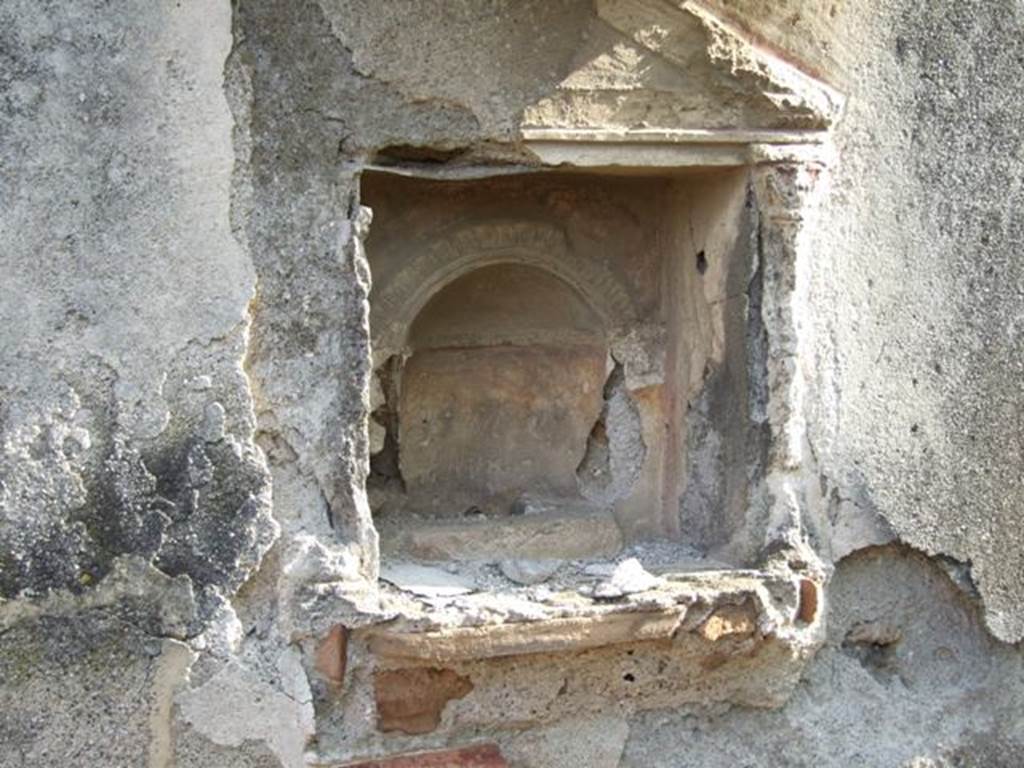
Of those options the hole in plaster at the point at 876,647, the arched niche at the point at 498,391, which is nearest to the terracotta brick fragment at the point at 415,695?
the arched niche at the point at 498,391

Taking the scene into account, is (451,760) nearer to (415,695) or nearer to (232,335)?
(415,695)

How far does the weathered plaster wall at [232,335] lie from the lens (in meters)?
2.33

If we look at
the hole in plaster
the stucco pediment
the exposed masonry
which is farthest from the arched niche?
the hole in plaster

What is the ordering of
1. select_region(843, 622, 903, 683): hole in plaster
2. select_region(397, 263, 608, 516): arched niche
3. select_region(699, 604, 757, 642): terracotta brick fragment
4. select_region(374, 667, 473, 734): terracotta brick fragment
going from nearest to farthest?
select_region(374, 667, 473, 734): terracotta brick fragment < select_region(699, 604, 757, 642): terracotta brick fragment < select_region(843, 622, 903, 683): hole in plaster < select_region(397, 263, 608, 516): arched niche

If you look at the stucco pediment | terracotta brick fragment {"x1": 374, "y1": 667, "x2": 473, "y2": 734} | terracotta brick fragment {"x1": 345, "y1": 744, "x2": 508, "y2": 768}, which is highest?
the stucco pediment

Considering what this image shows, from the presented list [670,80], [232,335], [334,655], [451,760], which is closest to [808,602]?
[451,760]

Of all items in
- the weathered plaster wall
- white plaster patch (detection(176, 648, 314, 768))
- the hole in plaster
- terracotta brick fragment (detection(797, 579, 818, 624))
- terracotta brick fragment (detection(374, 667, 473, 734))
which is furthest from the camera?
the hole in plaster

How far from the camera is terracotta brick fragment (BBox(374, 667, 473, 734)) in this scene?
2.57m

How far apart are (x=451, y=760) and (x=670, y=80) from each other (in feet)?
5.54

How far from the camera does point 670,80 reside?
8.76ft

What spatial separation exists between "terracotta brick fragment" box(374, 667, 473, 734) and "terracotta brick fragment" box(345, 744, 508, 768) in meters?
0.07

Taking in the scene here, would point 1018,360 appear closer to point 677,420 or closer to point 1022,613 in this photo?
point 1022,613

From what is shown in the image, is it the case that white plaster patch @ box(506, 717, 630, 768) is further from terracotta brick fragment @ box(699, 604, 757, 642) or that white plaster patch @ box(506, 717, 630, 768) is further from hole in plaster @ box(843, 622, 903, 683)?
hole in plaster @ box(843, 622, 903, 683)

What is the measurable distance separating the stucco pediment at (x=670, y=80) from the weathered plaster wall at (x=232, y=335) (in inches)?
2.3
